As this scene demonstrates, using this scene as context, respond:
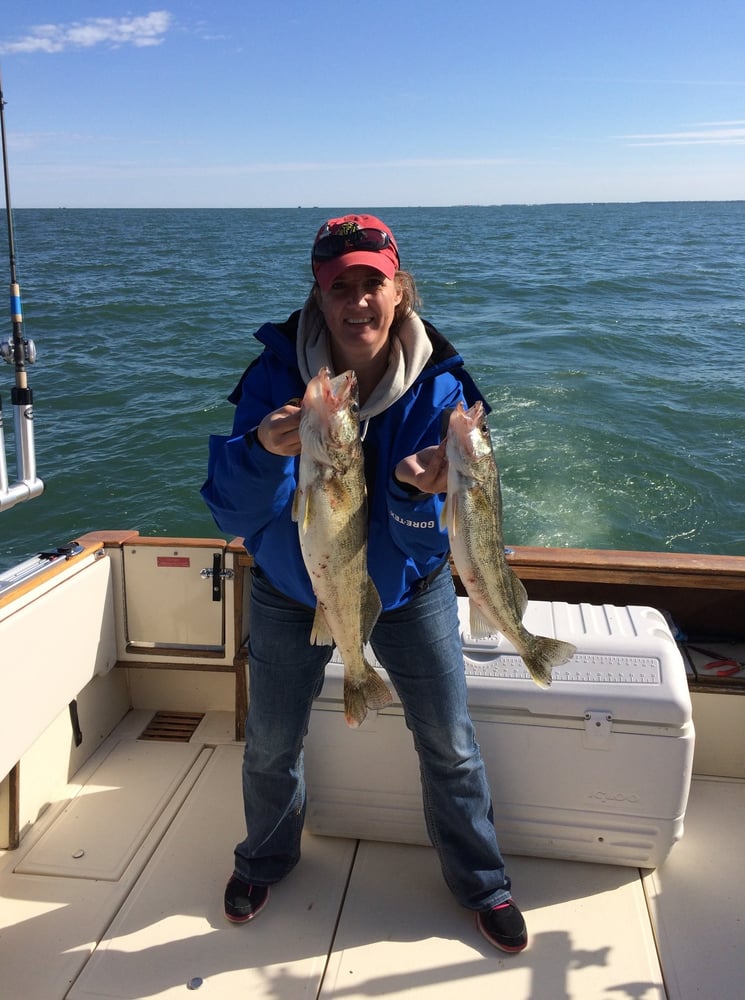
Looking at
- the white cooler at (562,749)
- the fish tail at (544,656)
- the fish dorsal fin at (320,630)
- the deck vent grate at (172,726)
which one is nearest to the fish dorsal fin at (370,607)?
the fish dorsal fin at (320,630)

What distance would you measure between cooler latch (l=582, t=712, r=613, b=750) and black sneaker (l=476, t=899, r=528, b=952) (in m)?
0.72

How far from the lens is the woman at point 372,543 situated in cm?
245

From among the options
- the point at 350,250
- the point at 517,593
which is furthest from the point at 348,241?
the point at 517,593

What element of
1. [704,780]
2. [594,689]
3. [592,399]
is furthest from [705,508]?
[594,689]

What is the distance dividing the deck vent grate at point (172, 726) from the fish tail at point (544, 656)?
2520mm

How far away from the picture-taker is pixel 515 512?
34.5ft

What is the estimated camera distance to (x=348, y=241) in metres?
2.48

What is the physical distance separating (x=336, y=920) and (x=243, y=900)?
0.40m

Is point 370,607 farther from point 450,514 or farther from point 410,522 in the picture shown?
point 450,514

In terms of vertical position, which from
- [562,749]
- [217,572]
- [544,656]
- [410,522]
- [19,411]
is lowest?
[562,749]

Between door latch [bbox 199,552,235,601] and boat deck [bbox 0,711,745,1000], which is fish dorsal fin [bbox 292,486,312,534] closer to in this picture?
boat deck [bbox 0,711,745,1000]

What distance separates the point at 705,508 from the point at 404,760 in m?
9.25

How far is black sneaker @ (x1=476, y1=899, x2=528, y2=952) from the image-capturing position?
305 centimetres

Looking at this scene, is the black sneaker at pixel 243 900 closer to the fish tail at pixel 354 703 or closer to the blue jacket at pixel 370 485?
the fish tail at pixel 354 703
